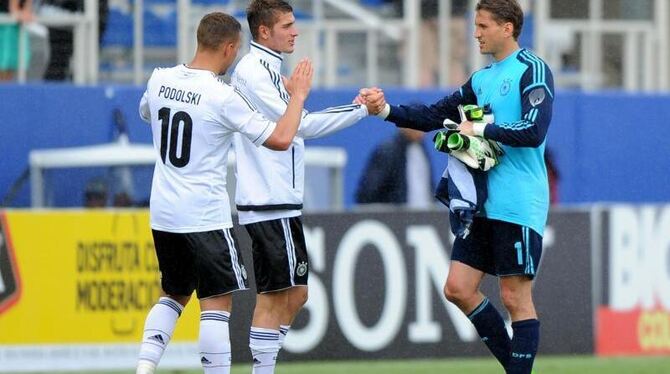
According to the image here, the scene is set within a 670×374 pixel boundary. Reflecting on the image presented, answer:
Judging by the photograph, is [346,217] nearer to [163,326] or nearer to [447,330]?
[447,330]

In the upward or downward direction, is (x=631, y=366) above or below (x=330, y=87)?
below

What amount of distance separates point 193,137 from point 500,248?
67.0 inches

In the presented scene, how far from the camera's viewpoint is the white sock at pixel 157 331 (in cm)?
833

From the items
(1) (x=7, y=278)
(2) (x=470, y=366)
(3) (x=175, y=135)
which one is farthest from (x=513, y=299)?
(1) (x=7, y=278)

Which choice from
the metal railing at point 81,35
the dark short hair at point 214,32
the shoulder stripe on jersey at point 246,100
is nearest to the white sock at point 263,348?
the shoulder stripe on jersey at point 246,100

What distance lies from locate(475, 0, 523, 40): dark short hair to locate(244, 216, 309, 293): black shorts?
151cm

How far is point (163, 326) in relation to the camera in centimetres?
846

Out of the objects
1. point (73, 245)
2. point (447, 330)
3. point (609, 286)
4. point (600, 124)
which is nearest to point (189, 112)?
point (73, 245)

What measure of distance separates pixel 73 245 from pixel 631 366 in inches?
167

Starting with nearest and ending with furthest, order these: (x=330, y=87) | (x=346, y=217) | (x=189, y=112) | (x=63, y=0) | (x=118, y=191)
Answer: (x=189, y=112), (x=346, y=217), (x=118, y=191), (x=63, y=0), (x=330, y=87)

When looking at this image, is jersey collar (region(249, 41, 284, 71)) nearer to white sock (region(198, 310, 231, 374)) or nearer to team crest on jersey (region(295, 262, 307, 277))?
team crest on jersey (region(295, 262, 307, 277))

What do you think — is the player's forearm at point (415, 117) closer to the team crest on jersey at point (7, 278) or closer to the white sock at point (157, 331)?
the white sock at point (157, 331)

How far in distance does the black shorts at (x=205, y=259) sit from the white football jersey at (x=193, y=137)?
52 mm

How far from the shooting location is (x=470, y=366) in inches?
480
